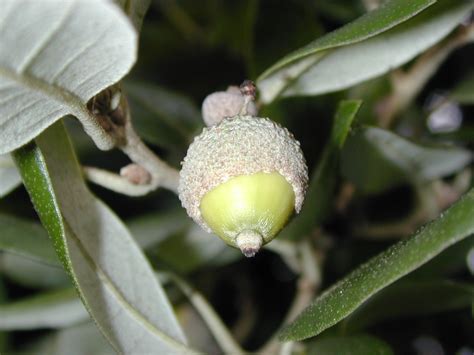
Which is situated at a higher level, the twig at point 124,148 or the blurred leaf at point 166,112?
the twig at point 124,148

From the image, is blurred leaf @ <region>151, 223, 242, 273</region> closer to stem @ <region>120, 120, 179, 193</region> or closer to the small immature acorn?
stem @ <region>120, 120, 179, 193</region>

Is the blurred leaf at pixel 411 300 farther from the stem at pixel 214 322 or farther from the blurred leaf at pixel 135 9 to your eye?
the blurred leaf at pixel 135 9

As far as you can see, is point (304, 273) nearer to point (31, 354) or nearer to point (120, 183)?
point (120, 183)

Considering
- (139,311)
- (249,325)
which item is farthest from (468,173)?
(139,311)

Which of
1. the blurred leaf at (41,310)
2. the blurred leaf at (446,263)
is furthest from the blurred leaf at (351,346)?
the blurred leaf at (41,310)

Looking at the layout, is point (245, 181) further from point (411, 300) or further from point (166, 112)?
point (166, 112)
